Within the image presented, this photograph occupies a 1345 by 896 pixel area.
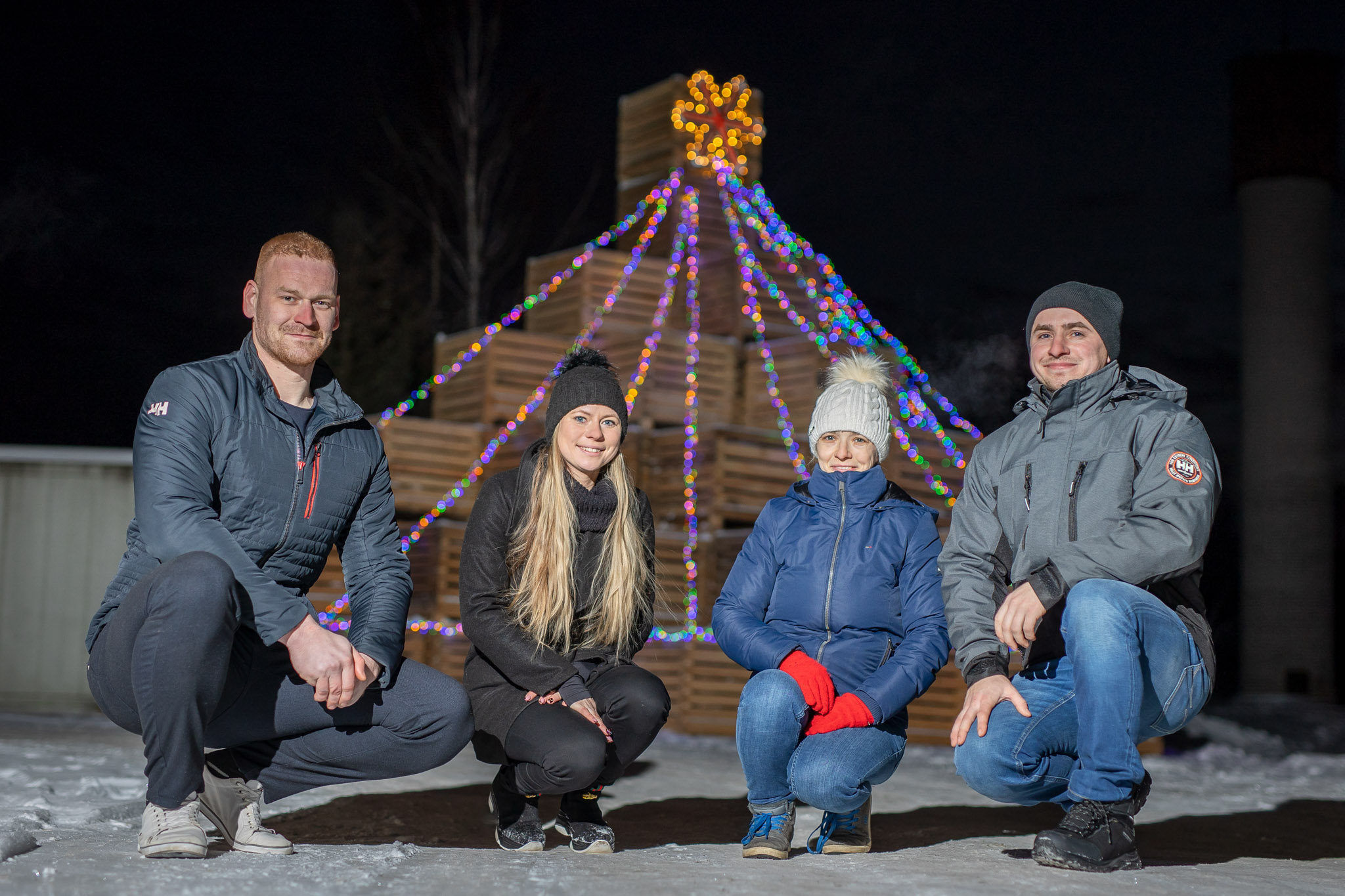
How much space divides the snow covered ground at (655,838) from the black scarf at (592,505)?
963 millimetres

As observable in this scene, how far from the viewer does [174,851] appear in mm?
2736

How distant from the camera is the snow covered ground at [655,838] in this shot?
264cm

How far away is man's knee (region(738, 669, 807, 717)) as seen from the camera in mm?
3291

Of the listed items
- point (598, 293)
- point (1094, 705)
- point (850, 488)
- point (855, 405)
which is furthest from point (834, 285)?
point (1094, 705)

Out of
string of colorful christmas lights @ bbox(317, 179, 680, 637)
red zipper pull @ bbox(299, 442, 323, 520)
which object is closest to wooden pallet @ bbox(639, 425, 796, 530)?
string of colorful christmas lights @ bbox(317, 179, 680, 637)

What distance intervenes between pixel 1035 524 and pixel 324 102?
102 feet

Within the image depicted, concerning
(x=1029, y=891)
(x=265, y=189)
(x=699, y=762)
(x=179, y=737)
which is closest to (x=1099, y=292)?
(x=1029, y=891)

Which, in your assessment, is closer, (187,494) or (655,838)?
(187,494)

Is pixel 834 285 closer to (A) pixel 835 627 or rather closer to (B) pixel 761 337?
(B) pixel 761 337

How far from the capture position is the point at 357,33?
31812mm

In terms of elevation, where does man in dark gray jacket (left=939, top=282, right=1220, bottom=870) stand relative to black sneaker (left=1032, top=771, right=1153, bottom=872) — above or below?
above

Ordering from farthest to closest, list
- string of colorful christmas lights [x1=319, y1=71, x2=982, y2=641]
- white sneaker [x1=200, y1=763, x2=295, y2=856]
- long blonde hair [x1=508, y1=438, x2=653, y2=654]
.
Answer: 1. string of colorful christmas lights [x1=319, y1=71, x2=982, y2=641]
2. long blonde hair [x1=508, y1=438, x2=653, y2=654]
3. white sneaker [x1=200, y1=763, x2=295, y2=856]

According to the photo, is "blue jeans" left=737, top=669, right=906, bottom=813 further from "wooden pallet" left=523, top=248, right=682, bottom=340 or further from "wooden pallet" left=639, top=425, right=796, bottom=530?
"wooden pallet" left=523, top=248, right=682, bottom=340

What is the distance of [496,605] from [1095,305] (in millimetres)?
1933
